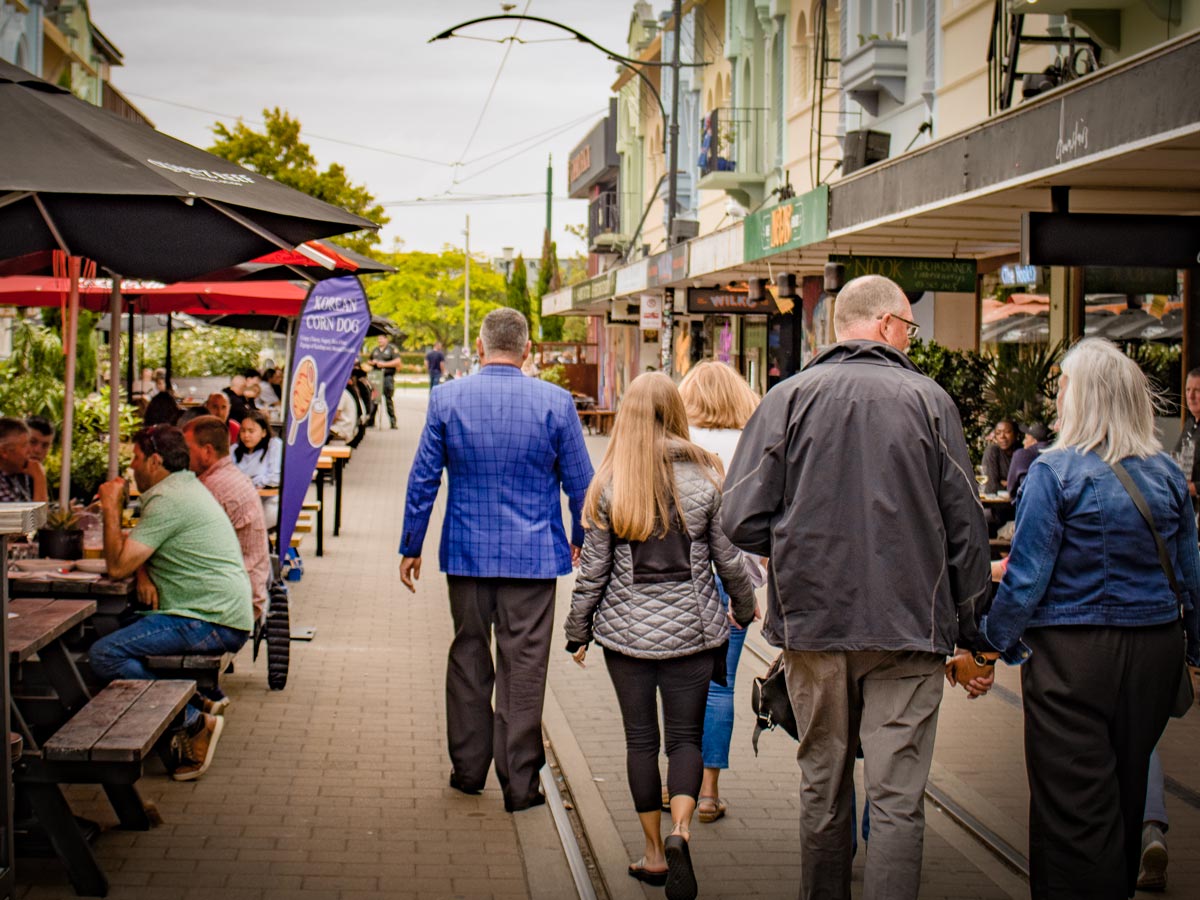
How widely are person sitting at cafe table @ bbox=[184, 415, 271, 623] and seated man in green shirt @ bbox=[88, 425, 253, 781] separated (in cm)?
61

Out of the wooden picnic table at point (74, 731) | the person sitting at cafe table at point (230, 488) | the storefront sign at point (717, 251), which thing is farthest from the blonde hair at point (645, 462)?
the storefront sign at point (717, 251)

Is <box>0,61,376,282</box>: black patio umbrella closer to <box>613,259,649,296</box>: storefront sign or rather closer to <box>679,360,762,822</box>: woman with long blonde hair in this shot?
<box>679,360,762,822</box>: woman with long blonde hair

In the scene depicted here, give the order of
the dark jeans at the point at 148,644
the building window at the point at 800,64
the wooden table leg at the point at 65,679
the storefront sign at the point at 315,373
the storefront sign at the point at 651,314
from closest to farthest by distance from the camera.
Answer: the wooden table leg at the point at 65,679, the dark jeans at the point at 148,644, the storefront sign at the point at 315,373, the building window at the point at 800,64, the storefront sign at the point at 651,314

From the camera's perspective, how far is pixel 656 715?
5.29 meters

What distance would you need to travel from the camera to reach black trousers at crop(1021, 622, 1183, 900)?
4.43 m

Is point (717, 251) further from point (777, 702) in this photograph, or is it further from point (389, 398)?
point (389, 398)

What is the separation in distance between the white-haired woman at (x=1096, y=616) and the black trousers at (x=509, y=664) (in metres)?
2.12

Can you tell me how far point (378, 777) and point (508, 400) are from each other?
1830 millimetres

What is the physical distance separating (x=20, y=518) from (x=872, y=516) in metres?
2.34

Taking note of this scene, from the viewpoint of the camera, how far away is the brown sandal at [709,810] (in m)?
5.97

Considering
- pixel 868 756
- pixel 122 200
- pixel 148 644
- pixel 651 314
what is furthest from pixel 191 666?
pixel 651 314

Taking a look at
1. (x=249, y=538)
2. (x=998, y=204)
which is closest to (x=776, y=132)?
(x=998, y=204)

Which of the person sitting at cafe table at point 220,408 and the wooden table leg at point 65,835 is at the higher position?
the person sitting at cafe table at point 220,408

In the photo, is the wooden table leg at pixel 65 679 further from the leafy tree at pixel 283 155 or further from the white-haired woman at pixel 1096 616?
the leafy tree at pixel 283 155
